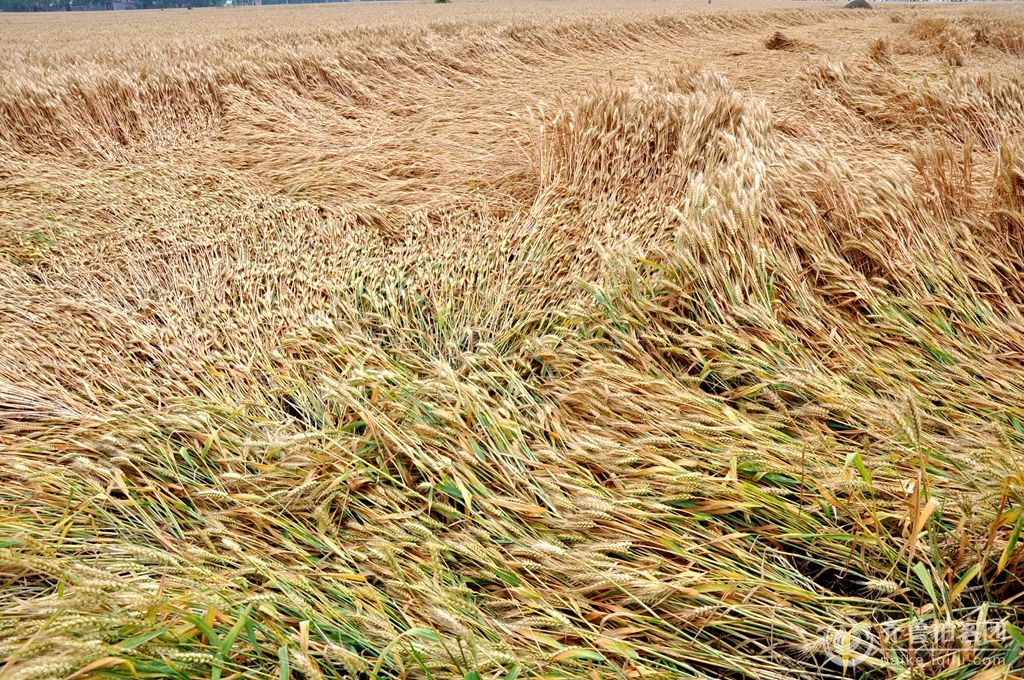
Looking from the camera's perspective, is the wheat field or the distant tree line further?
the distant tree line

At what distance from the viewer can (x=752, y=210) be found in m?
2.08

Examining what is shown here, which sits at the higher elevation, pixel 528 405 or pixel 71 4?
pixel 71 4

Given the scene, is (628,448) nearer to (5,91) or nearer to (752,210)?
(752,210)

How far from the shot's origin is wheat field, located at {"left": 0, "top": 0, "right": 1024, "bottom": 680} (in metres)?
1.09

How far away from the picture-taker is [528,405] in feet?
5.68

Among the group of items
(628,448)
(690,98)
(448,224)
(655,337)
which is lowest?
(628,448)

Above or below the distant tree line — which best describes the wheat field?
below

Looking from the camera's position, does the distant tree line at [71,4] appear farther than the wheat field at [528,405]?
Yes

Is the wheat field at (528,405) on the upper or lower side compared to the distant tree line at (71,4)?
lower

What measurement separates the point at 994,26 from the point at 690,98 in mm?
9467

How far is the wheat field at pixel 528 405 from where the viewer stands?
109 cm

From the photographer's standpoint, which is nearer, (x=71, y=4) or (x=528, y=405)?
(x=528, y=405)

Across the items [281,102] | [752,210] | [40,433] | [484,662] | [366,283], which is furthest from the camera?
[281,102]

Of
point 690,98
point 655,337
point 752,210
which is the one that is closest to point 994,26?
point 690,98
